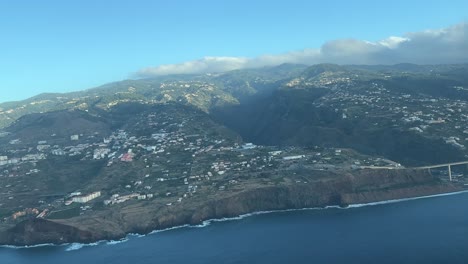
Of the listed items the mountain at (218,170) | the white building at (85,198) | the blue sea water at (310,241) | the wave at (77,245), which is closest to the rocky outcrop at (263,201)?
the mountain at (218,170)

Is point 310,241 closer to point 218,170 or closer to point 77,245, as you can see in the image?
point 77,245

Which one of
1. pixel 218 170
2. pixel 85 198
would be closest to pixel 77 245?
pixel 85 198

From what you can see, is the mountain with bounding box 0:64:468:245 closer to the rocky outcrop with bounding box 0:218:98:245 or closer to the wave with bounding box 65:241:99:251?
the rocky outcrop with bounding box 0:218:98:245

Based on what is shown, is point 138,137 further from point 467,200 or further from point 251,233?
point 467,200

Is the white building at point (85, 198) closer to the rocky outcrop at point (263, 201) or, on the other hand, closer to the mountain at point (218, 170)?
the mountain at point (218, 170)

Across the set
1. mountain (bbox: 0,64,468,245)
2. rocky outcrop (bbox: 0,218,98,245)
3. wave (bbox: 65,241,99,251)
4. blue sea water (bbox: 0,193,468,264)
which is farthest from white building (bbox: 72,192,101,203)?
wave (bbox: 65,241,99,251)
